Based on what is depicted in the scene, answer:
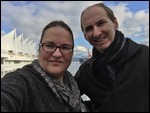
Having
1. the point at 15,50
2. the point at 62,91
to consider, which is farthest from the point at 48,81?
the point at 15,50

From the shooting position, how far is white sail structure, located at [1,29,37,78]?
2532 centimetres

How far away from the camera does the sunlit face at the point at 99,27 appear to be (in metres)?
1.43

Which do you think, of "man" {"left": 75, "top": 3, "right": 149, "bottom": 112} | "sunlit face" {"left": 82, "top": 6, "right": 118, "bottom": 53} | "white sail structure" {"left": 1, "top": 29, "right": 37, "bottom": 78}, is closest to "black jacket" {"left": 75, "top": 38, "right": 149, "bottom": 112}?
"man" {"left": 75, "top": 3, "right": 149, "bottom": 112}

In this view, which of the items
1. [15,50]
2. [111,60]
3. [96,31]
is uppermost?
[96,31]

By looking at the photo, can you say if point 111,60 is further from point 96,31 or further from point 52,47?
point 52,47

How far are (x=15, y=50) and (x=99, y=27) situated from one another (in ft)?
115

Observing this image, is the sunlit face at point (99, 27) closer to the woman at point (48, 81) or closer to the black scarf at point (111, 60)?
the black scarf at point (111, 60)

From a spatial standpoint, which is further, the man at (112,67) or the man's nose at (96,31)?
the man's nose at (96,31)

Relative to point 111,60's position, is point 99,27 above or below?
above

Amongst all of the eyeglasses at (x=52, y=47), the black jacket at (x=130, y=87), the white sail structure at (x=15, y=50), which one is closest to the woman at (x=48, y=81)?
the eyeglasses at (x=52, y=47)

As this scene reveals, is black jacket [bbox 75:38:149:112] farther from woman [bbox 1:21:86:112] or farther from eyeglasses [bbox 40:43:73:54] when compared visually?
eyeglasses [bbox 40:43:73:54]

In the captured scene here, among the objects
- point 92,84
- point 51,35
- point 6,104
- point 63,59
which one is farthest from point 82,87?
point 6,104

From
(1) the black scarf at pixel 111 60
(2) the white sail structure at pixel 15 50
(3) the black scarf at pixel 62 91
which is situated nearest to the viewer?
(3) the black scarf at pixel 62 91

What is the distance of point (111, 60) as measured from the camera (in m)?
1.38
